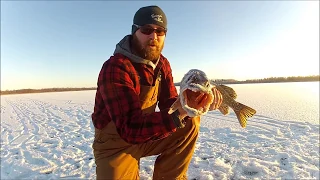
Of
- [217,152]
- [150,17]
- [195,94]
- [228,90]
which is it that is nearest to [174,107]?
[195,94]

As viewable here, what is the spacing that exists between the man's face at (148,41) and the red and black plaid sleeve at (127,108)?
282 millimetres

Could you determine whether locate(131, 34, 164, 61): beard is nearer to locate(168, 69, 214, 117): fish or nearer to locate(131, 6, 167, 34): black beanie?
locate(131, 6, 167, 34): black beanie

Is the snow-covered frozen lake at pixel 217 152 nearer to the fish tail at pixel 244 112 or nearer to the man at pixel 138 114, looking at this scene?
the man at pixel 138 114

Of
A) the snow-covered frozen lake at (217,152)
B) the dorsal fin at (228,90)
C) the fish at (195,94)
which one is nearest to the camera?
the fish at (195,94)

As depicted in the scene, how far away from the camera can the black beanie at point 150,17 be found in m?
2.53

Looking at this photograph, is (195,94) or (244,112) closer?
(195,94)

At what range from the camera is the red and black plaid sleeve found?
1924 mm

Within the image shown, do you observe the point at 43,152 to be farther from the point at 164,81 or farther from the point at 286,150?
the point at 286,150

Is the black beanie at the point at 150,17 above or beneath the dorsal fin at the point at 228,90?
above

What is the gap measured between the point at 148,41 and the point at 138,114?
34.4 inches

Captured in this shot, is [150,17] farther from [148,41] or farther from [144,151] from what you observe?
[144,151]

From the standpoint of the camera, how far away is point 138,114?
199 centimetres

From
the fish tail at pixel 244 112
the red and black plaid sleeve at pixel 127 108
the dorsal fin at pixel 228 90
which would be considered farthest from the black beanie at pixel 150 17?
the fish tail at pixel 244 112

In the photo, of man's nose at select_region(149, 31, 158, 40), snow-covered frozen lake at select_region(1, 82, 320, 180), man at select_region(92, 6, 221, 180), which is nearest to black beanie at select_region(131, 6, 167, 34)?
man at select_region(92, 6, 221, 180)
